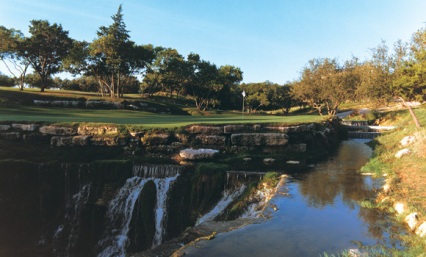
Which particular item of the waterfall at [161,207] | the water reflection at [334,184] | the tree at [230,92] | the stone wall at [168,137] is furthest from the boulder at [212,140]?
the tree at [230,92]

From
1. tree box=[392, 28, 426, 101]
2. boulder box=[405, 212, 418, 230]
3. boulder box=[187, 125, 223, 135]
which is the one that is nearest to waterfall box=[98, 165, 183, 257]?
boulder box=[187, 125, 223, 135]

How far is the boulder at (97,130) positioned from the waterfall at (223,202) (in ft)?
26.5

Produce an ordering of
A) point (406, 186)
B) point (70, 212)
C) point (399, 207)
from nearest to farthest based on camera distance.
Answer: point (399, 207)
point (406, 186)
point (70, 212)

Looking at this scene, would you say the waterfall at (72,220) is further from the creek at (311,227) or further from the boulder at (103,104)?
the boulder at (103,104)

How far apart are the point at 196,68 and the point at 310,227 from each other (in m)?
52.8

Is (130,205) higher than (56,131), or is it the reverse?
(56,131)

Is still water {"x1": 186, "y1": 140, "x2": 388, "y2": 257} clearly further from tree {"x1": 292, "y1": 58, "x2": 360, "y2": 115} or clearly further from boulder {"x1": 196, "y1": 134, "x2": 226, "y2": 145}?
tree {"x1": 292, "y1": 58, "x2": 360, "y2": 115}

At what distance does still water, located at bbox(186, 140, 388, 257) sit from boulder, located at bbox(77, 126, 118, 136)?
10473mm

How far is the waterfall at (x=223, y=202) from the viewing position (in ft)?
34.9

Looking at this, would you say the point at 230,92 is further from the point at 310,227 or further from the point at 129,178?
the point at 310,227

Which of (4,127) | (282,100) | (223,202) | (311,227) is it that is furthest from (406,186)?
(282,100)

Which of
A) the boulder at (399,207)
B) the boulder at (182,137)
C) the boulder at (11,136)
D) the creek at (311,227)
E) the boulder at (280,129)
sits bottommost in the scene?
the creek at (311,227)

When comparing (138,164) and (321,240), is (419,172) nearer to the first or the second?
(321,240)

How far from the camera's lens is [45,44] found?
43.1m
